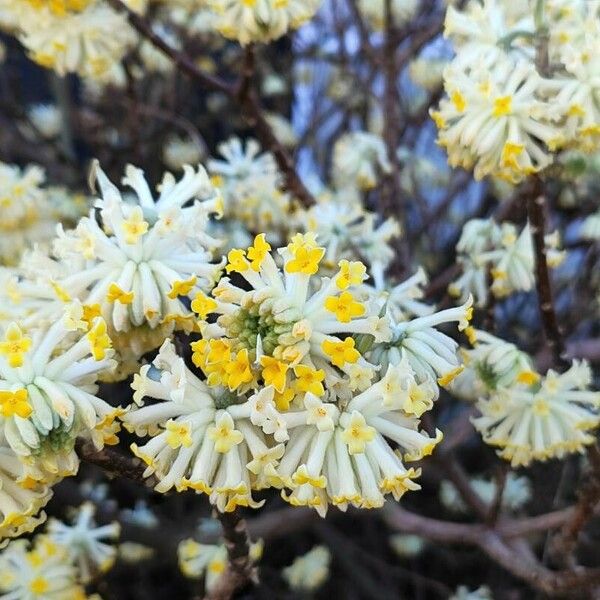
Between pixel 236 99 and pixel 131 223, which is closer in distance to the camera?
pixel 131 223

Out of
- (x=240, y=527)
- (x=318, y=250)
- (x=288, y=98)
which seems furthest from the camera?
(x=288, y=98)

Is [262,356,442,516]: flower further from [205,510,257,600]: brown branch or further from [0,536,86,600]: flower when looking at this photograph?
[0,536,86,600]: flower

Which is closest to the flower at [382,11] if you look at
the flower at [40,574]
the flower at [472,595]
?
the flower at [472,595]

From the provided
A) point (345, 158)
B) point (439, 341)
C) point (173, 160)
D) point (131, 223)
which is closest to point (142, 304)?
point (131, 223)

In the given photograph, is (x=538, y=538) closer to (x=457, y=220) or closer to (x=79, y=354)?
(x=457, y=220)

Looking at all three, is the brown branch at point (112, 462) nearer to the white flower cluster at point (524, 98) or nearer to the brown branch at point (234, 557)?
the brown branch at point (234, 557)

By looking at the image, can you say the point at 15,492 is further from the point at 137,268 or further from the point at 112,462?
the point at 137,268
